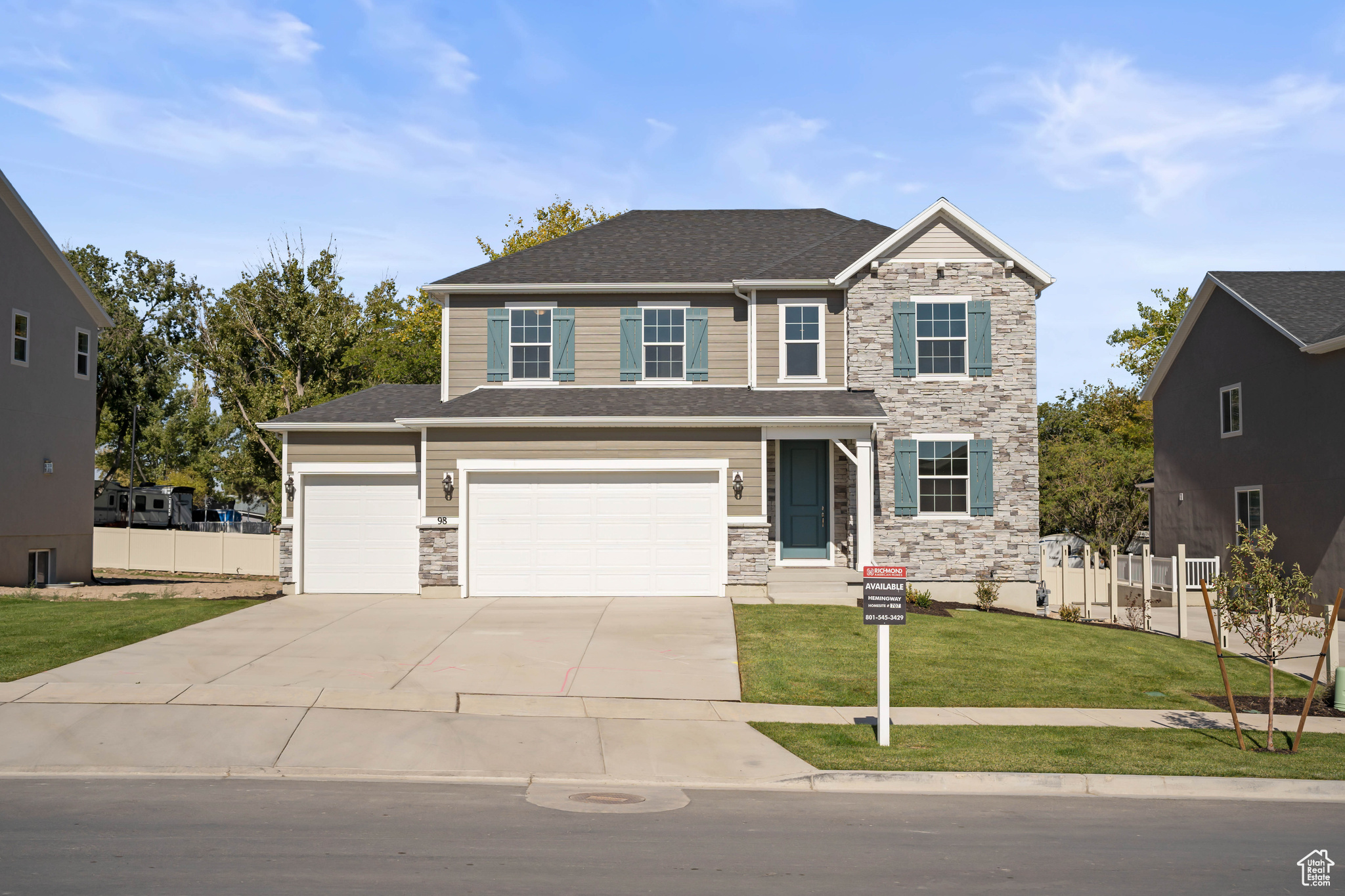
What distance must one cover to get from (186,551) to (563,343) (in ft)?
67.1

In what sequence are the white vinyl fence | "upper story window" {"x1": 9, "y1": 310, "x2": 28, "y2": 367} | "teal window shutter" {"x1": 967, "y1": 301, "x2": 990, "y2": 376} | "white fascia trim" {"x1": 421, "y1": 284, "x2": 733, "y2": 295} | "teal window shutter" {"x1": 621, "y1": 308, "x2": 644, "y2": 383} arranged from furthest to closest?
the white vinyl fence → "upper story window" {"x1": 9, "y1": 310, "x2": 28, "y2": 367} → "teal window shutter" {"x1": 621, "y1": 308, "x2": 644, "y2": 383} → "white fascia trim" {"x1": 421, "y1": 284, "x2": 733, "y2": 295} → "teal window shutter" {"x1": 967, "y1": 301, "x2": 990, "y2": 376}

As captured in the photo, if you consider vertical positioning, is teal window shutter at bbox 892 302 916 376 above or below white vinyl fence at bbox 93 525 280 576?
above

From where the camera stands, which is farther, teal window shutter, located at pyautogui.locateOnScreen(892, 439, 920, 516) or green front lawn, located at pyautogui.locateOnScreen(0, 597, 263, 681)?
teal window shutter, located at pyautogui.locateOnScreen(892, 439, 920, 516)

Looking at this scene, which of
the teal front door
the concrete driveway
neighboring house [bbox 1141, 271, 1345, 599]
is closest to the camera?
the concrete driveway

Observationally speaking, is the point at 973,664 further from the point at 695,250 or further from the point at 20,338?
the point at 20,338

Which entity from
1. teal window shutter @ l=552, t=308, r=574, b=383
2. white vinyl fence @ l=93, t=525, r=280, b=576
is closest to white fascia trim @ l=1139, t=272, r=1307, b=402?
teal window shutter @ l=552, t=308, r=574, b=383

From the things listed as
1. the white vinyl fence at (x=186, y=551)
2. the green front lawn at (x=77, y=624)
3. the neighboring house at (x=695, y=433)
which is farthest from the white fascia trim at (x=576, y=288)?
the white vinyl fence at (x=186, y=551)

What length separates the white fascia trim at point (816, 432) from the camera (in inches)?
789

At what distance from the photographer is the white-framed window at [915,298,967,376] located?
21.4 meters

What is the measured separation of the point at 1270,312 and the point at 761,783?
21.7m

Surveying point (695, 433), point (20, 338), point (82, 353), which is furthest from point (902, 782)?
point (82, 353)

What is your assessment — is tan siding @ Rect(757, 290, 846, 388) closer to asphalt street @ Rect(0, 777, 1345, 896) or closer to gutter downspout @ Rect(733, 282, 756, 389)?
gutter downspout @ Rect(733, 282, 756, 389)

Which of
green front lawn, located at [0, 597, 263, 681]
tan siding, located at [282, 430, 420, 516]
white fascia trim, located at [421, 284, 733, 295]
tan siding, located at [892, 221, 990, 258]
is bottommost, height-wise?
green front lawn, located at [0, 597, 263, 681]

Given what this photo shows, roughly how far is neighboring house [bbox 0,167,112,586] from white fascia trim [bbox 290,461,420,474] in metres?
9.04
